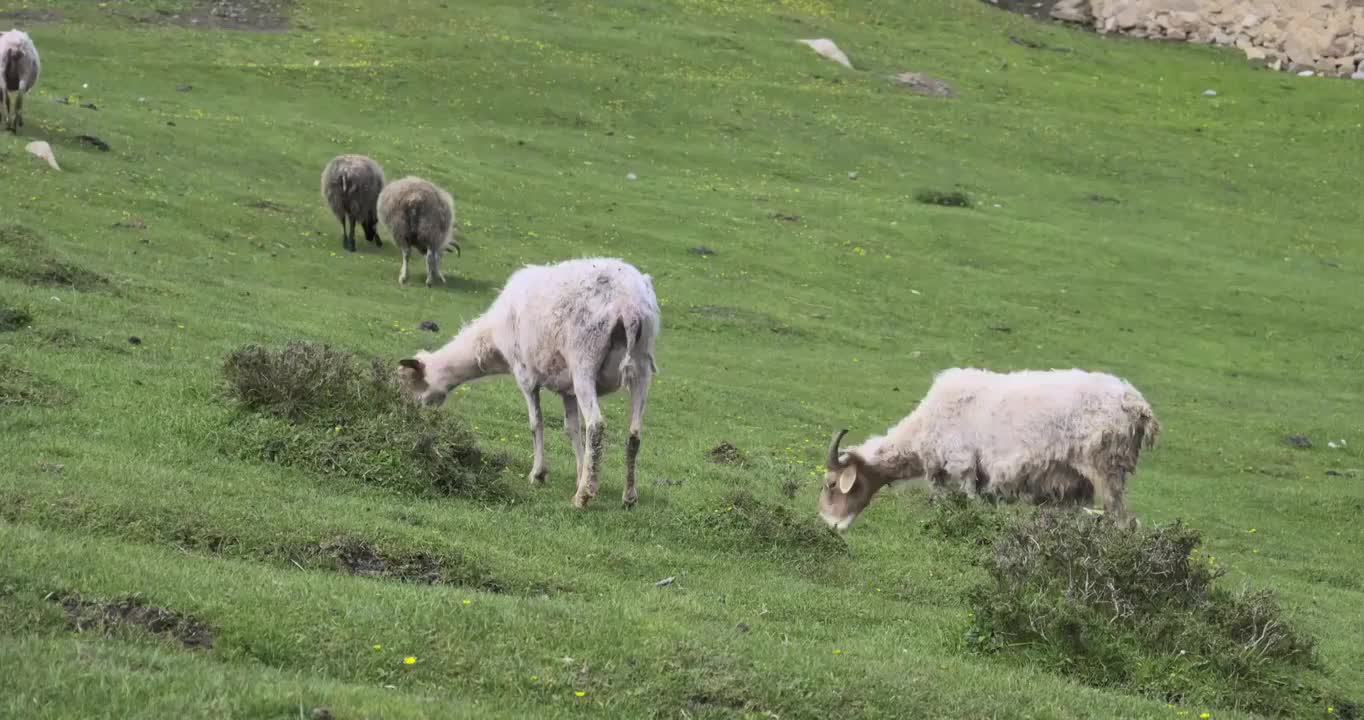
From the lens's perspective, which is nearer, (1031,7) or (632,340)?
(632,340)

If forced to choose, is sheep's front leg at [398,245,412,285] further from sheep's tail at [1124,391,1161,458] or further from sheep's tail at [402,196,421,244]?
sheep's tail at [1124,391,1161,458]

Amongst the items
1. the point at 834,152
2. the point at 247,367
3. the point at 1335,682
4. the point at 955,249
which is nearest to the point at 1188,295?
the point at 955,249

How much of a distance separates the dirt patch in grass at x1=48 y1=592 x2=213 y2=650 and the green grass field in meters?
0.11

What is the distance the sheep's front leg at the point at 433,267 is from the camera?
27.5m

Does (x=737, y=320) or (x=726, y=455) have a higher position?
(x=726, y=455)

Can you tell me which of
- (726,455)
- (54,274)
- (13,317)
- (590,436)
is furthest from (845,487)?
(54,274)

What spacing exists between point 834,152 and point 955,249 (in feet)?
33.6

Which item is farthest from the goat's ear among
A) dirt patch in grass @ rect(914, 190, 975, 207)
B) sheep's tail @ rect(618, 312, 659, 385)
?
dirt patch in grass @ rect(914, 190, 975, 207)

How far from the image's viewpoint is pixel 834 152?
46.2m

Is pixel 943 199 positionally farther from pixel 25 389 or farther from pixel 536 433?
pixel 25 389

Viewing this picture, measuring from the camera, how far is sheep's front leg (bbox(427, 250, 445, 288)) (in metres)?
27.5

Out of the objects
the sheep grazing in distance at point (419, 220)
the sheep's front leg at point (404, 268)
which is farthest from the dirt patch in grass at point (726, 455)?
the sheep's front leg at point (404, 268)

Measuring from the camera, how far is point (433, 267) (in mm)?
27688

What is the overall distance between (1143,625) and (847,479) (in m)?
5.12
